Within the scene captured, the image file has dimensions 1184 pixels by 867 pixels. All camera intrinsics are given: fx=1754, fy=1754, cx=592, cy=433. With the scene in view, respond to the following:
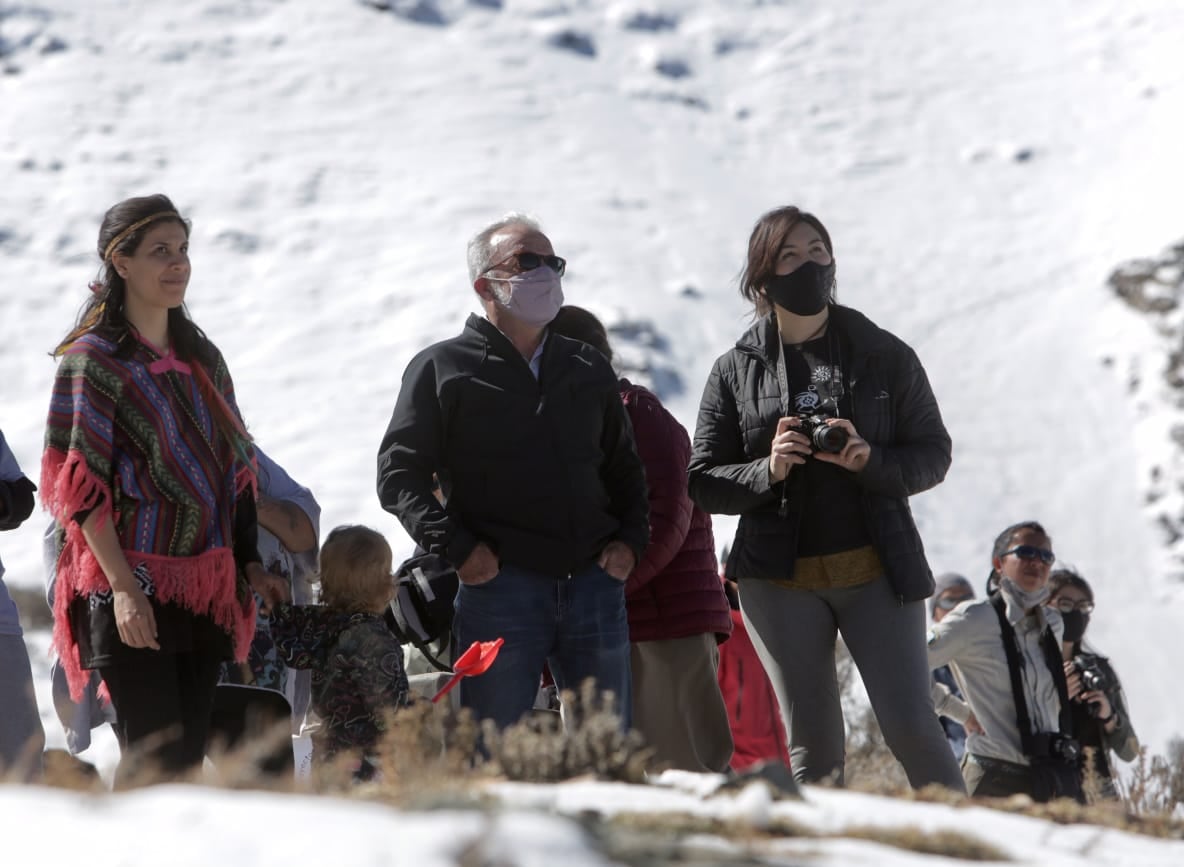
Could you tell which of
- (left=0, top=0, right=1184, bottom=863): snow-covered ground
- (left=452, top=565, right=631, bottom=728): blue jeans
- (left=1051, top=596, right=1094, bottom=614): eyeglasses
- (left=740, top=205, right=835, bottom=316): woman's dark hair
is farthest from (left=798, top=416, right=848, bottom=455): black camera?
(left=0, top=0, right=1184, bottom=863): snow-covered ground

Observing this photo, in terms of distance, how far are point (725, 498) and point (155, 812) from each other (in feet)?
8.83

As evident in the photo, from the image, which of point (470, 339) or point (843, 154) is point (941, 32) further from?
point (470, 339)

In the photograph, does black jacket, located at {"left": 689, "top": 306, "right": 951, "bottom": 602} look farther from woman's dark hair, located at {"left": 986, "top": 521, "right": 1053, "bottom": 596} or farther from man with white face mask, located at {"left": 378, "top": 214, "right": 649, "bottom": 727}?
woman's dark hair, located at {"left": 986, "top": 521, "right": 1053, "bottom": 596}

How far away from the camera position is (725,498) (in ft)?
18.4

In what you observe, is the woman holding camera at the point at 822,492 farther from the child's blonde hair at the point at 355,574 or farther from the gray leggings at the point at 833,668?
the child's blonde hair at the point at 355,574

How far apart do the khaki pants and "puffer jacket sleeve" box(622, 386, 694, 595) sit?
29 centimetres

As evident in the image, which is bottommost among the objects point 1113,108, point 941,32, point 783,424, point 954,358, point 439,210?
point 783,424

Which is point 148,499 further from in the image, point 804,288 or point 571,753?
point 804,288

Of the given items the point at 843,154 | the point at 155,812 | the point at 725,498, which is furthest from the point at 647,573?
the point at 843,154

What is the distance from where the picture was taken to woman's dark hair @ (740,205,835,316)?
568 cm

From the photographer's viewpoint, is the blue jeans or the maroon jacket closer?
the blue jeans

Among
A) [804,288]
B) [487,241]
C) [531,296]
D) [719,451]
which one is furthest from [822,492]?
[487,241]

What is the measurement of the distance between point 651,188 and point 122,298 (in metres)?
46.7

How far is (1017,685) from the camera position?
6797 mm
